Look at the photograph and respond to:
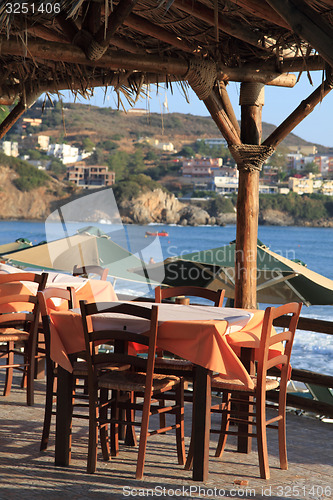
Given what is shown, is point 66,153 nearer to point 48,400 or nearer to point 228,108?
point 228,108

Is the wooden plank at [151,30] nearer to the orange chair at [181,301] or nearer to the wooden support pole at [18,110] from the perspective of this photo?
the orange chair at [181,301]

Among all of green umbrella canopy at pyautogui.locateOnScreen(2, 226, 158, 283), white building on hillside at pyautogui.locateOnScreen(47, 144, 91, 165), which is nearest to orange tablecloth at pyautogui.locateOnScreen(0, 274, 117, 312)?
green umbrella canopy at pyautogui.locateOnScreen(2, 226, 158, 283)

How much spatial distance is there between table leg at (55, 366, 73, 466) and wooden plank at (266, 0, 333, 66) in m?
2.08

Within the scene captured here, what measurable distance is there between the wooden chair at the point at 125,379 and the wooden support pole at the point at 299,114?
201 centimetres

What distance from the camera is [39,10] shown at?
368 cm

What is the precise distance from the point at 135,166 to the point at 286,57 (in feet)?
206

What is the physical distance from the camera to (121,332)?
3.21 metres

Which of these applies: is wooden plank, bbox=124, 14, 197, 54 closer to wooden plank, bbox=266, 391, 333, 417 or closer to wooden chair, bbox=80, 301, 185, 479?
wooden chair, bbox=80, 301, 185, 479

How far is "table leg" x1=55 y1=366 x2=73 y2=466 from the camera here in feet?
11.2

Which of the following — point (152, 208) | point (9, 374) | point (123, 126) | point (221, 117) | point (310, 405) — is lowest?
point (310, 405)

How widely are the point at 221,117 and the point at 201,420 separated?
91.7 inches

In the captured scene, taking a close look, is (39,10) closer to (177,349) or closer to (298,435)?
(177,349)

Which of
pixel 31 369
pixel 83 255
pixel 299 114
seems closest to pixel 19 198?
pixel 83 255

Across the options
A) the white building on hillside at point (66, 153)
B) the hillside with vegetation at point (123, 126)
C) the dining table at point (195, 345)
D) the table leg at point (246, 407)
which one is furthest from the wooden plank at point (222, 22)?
the hillside with vegetation at point (123, 126)
